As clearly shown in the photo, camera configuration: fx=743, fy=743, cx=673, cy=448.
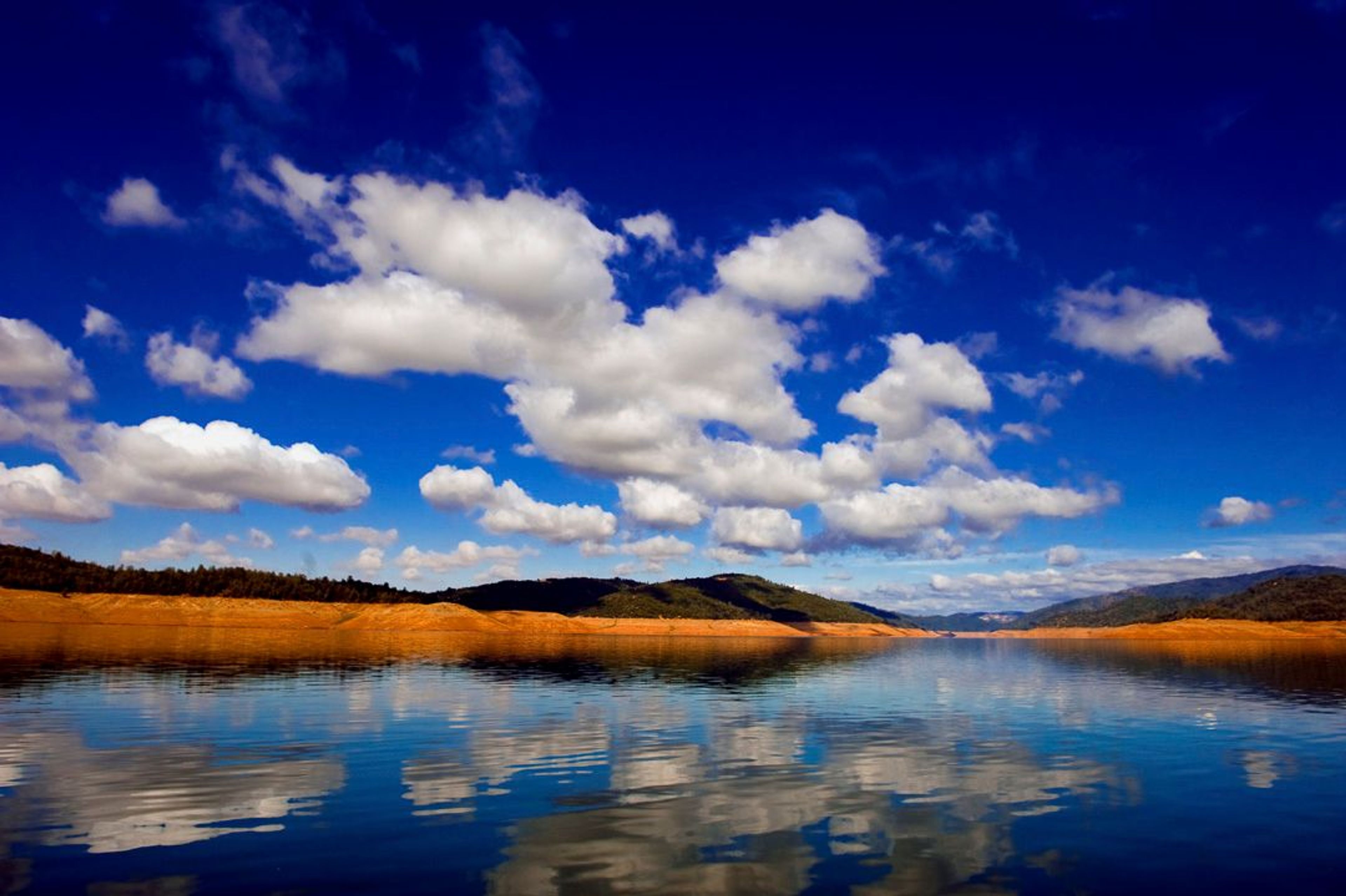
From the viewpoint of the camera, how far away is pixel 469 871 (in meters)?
18.7

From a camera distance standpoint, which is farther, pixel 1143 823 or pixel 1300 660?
pixel 1300 660

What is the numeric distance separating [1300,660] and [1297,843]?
161059 millimetres

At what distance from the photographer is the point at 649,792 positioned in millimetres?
28125

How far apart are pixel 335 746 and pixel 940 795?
28.3 m

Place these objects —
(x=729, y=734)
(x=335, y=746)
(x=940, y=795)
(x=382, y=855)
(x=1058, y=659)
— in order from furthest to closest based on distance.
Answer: (x=1058, y=659) < (x=729, y=734) < (x=335, y=746) < (x=940, y=795) < (x=382, y=855)

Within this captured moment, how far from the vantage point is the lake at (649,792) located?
1873 centimetres

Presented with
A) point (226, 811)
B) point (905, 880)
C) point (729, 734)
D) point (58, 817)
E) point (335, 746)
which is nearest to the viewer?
point (905, 880)

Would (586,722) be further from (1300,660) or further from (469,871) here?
(1300,660)

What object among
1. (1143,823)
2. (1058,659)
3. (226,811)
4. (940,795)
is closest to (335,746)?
(226,811)

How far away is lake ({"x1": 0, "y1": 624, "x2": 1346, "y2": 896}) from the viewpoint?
18.7 meters

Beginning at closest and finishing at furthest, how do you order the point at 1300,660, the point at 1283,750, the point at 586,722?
the point at 1283,750
the point at 586,722
the point at 1300,660

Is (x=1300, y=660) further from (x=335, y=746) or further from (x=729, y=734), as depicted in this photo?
(x=335, y=746)

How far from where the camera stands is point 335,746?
36.8m

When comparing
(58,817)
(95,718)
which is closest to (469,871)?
(58,817)
